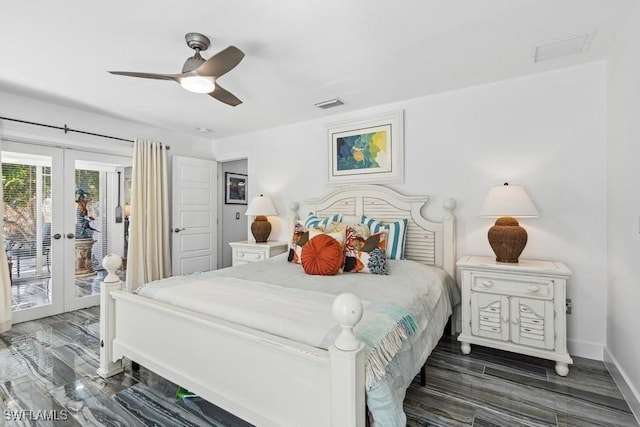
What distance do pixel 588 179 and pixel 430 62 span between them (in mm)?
1574

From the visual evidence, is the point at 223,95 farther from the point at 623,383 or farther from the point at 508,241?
the point at 623,383

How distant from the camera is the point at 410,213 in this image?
3.17 metres

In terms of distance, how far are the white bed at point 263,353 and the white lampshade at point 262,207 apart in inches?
57.7

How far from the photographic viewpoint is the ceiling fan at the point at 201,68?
6.19 feet

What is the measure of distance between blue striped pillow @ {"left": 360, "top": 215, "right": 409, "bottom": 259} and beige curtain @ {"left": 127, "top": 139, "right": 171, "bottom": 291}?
9.55ft

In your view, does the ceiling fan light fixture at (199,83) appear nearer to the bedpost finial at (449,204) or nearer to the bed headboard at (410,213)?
the bed headboard at (410,213)

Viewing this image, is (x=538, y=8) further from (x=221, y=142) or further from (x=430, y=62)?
(x=221, y=142)

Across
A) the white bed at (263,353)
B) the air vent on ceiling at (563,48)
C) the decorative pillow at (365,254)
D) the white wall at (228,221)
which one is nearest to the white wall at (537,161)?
the air vent on ceiling at (563,48)

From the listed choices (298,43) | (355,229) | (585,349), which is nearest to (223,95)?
(298,43)

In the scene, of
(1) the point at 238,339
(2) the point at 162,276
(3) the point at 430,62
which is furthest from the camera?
(2) the point at 162,276

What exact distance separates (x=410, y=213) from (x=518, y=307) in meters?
1.23

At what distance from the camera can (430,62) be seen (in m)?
2.46

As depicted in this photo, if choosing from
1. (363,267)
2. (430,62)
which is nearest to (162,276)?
(363,267)

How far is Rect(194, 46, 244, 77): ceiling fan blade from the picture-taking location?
1829mm
